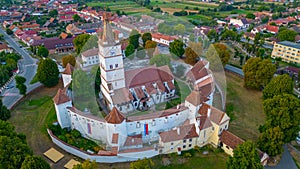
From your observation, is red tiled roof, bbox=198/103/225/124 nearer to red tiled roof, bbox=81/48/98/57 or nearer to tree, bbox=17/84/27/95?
tree, bbox=17/84/27/95

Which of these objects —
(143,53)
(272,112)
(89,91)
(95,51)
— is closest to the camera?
(272,112)

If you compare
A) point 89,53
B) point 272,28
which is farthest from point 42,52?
point 272,28

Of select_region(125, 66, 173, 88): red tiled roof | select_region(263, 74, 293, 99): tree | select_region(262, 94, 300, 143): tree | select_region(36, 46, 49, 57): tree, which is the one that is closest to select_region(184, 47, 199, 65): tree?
select_region(125, 66, 173, 88): red tiled roof

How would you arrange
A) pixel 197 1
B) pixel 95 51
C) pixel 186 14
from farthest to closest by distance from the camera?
1. pixel 197 1
2. pixel 186 14
3. pixel 95 51

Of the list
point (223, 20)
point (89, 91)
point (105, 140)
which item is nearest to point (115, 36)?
point (89, 91)

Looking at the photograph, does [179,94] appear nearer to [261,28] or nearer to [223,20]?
[261,28]

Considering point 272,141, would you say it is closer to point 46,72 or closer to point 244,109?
point 244,109

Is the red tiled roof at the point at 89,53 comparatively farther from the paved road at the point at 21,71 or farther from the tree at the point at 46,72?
the paved road at the point at 21,71
